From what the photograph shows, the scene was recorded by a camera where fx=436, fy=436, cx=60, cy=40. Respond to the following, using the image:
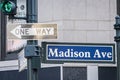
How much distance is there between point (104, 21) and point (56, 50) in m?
5.43

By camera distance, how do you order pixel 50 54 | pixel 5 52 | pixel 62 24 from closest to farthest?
pixel 50 54
pixel 62 24
pixel 5 52

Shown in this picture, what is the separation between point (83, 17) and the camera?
48.5 feet

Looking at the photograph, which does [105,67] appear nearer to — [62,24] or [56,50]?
[62,24]

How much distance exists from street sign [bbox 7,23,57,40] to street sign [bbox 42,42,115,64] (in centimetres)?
21

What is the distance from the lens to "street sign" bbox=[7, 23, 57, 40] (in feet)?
31.5

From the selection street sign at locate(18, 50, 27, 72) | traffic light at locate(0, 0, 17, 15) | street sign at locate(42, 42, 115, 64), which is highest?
traffic light at locate(0, 0, 17, 15)

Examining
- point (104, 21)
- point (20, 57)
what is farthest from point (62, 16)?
point (20, 57)

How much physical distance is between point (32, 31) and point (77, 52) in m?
1.11

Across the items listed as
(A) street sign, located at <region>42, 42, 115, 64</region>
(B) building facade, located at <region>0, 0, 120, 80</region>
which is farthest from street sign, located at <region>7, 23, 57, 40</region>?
(B) building facade, located at <region>0, 0, 120, 80</region>

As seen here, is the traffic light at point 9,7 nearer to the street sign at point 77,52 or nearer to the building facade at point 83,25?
the street sign at point 77,52

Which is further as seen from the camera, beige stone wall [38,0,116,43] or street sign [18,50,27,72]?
beige stone wall [38,0,116,43]

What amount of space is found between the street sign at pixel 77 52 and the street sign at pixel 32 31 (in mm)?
211

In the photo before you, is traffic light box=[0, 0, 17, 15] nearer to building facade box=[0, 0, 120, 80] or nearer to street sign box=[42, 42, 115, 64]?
street sign box=[42, 42, 115, 64]

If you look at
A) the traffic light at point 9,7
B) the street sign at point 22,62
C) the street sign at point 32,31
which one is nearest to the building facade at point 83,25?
the street sign at point 22,62
